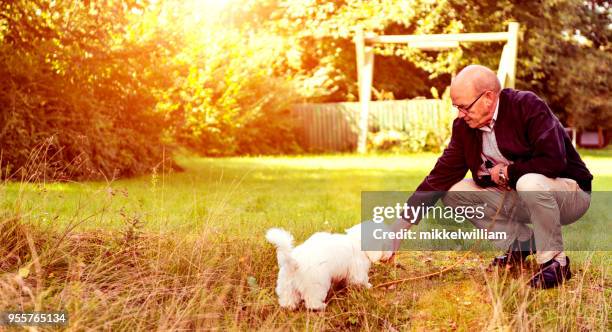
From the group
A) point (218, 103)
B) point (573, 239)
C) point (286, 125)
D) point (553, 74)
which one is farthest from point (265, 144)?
point (573, 239)

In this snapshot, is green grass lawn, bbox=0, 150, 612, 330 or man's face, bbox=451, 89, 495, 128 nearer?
green grass lawn, bbox=0, 150, 612, 330

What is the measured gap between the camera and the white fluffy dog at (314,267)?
148 inches

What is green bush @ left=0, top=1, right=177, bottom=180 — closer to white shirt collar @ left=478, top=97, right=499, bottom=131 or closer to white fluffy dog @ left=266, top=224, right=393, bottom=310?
white fluffy dog @ left=266, top=224, right=393, bottom=310

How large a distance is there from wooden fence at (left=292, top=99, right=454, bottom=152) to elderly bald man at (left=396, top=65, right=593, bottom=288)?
14445 millimetres

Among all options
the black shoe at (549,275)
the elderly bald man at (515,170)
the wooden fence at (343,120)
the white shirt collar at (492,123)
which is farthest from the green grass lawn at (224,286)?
the wooden fence at (343,120)

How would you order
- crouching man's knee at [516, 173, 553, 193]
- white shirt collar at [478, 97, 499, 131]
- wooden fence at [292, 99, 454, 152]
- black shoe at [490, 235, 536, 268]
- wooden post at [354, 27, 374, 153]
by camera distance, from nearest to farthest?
crouching man's knee at [516, 173, 553, 193]
white shirt collar at [478, 97, 499, 131]
black shoe at [490, 235, 536, 268]
wooden post at [354, 27, 374, 153]
wooden fence at [292, 99, 454, 152]

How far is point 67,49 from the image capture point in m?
10.2

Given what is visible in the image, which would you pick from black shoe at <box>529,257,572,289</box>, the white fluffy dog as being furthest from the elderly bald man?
the white fluffy dog

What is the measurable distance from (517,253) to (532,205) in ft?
1.97

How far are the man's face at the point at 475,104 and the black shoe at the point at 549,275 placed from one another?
3.00ft

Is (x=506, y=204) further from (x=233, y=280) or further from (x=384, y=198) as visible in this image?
(x=384, y=198)

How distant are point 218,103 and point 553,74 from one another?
12.0m

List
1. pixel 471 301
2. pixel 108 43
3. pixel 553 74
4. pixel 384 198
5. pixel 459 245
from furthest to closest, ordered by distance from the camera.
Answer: pixel 553 74, pixel 108 43, pixel 384 198, pixel 459 245, pixel 471 301

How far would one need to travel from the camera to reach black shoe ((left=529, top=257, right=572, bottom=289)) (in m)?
4.21
